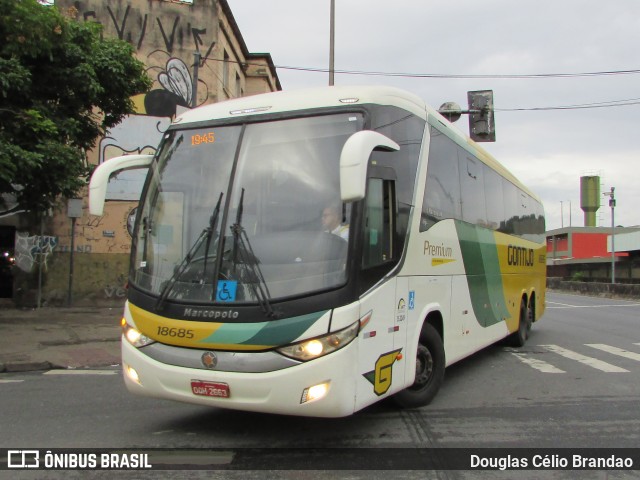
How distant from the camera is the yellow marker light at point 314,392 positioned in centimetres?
415

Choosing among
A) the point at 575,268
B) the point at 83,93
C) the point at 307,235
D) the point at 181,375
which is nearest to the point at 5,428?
the point at 181,375

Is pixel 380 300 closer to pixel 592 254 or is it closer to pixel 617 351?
pixel 617 351

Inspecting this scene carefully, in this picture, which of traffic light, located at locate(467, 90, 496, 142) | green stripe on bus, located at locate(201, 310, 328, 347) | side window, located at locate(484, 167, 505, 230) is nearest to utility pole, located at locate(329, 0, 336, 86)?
traffic light, located at locate(467, 90, 496, 142)

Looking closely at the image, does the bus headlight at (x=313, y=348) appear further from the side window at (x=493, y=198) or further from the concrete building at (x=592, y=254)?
the concrete building at (x=592, y=254)

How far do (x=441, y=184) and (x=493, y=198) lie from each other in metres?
2.75

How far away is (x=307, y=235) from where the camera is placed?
4438 millimetres

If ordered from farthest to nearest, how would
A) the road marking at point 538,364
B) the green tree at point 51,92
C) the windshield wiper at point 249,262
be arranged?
1. the green tree at point 51,92
2. the road marking at point 538,364
3. the windshield wiper at point 249,262

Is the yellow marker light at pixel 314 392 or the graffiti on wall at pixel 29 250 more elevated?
the graffiti on wall at pixel 29 250

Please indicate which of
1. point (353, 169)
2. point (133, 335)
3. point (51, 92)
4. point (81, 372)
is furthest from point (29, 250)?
point (353, 169)

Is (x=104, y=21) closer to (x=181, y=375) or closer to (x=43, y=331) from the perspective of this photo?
(x=43, y=331)

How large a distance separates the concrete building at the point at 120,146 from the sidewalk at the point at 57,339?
56.5 inches

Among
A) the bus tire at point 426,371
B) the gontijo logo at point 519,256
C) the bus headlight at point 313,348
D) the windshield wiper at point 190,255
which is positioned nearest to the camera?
the bus headlight at point 313,348

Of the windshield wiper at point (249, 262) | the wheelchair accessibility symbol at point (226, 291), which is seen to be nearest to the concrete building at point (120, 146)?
the windshield wiper at point (249, 262)

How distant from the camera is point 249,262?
4.40 m
